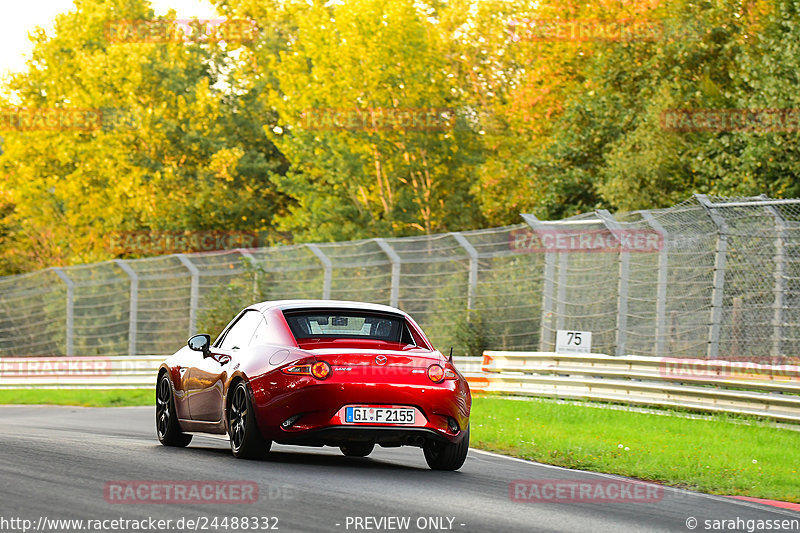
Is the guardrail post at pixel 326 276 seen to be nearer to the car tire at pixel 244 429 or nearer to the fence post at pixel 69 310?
the fence post at pixel 69 310

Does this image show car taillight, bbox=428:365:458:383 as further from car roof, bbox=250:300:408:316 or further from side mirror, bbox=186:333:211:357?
side mirror, bbox=186:333:211:357

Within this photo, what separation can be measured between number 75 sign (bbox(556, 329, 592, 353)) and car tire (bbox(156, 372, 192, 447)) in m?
8.74

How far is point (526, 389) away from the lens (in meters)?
20.3

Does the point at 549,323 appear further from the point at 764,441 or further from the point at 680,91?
the point at 680,91

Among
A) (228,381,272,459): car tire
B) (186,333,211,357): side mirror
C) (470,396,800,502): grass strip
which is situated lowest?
(470,396,800,502): grass strip

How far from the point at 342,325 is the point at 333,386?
1.21 metres

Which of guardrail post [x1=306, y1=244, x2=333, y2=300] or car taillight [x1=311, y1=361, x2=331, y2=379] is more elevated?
guardrail post [x1=306, y1=244, x2=333, y2=300]

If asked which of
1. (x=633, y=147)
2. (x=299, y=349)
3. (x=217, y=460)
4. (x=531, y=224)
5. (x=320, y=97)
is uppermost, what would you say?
(x=320, y=97)

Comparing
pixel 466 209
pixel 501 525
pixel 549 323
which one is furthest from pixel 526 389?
pixel 466 209

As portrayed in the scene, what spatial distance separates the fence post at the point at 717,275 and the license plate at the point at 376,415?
30.2ft

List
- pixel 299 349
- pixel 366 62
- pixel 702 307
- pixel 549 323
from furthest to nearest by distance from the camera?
pixel 366 62 → pixel 549 323 → pixel 702 307 → pixel 299 349

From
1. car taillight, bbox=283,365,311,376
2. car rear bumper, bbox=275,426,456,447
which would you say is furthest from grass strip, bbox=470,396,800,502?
car taillight, bbox=283,365,311,376

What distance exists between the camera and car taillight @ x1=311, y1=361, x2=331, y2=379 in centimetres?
954

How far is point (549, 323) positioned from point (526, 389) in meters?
1.61
